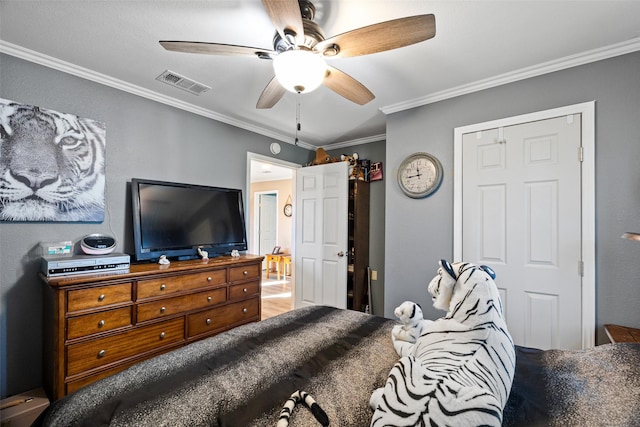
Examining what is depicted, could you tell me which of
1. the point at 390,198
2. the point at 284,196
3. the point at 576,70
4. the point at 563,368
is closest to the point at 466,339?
the point at 563,368

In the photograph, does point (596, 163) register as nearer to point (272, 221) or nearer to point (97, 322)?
point (97, 322)

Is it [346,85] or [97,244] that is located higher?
[346,85]

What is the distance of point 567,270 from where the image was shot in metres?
1.98

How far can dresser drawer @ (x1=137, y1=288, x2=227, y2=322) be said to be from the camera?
203 centimetres

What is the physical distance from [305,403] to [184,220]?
7.35 feet

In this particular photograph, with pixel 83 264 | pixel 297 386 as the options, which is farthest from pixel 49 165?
pixel 297 386

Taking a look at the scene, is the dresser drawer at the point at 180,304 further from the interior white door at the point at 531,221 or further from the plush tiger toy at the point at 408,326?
the interior white door at the point at 531,221

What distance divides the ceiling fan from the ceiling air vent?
969 millimetres

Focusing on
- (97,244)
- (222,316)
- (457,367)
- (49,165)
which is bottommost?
(222,316)

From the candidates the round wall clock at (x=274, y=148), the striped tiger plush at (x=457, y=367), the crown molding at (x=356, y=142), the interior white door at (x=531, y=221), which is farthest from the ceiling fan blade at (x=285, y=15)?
the crown molding at (x=356, y=142)

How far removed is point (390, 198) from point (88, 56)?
2.71m

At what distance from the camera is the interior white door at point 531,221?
1975 mm

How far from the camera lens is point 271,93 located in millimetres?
1854

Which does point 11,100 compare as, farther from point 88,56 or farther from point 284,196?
point 284,196
